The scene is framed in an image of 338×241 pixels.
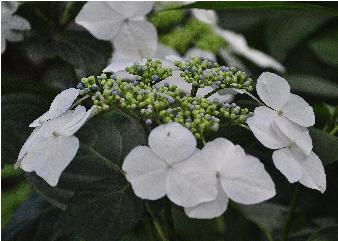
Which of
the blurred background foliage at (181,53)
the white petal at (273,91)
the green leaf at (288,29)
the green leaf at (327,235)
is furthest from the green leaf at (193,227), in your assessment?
the green leaf at (288,29)

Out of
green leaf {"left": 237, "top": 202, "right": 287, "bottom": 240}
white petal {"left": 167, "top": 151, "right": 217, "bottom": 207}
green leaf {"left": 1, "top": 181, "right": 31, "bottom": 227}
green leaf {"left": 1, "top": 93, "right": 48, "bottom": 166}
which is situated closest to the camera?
white petal {"left": 167, "top": 151, "right": 217, "bottom": 207}

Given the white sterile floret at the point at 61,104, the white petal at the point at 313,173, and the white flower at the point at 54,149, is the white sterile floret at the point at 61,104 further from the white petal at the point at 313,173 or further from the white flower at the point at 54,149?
the white petal at the point at 313,173

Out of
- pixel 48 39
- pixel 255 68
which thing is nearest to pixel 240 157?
pixel 48 39

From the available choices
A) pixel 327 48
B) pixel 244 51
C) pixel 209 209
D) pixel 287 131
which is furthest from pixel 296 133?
pixel 244 51

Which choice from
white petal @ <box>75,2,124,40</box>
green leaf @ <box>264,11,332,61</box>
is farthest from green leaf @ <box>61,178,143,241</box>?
green leaf @ <box>264,11,332,61</box>

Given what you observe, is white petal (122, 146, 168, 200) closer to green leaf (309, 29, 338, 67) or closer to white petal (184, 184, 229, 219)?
white petal (184, 184, 229, 219)

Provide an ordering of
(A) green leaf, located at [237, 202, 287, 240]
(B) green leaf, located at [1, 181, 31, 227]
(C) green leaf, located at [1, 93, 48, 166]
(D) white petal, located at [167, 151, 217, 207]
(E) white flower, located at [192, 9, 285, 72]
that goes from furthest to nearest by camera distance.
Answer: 1. (E) white flower, located at [192, 9, 285, 72]
2. (B) green leaf, located at [1, 181, 31, 227]
3. (A) green leaf, located at [237, 202, 287, 240]
4. (C) green leaf, located at [1, 93, 48, 166]
5. (D) white petal, located at [167, 151, 217, 207]
